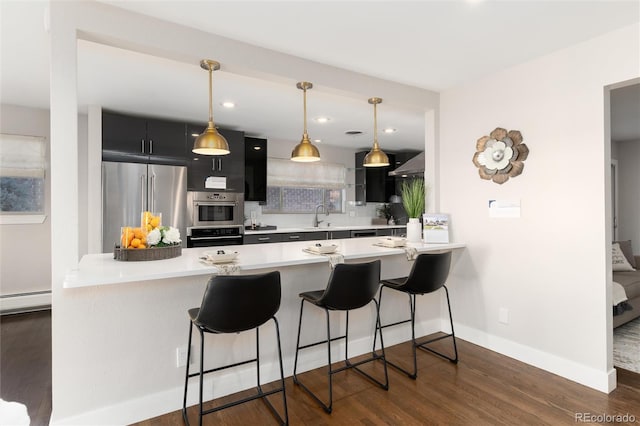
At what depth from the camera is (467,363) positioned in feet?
9.42

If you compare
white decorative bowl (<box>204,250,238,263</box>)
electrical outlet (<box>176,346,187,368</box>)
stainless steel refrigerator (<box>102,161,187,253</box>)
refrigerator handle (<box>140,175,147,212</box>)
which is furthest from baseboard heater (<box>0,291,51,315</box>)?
white decorative bowl (<box>204,250,238,263</box>)

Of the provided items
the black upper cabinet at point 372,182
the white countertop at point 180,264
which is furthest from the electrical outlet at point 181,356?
the black upper cabinet at point 372,182

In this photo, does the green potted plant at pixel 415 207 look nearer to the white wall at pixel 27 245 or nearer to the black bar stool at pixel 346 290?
the black bar stool at pixel 346 290

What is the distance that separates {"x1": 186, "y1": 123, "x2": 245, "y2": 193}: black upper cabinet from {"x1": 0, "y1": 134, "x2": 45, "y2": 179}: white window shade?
5.65 feet

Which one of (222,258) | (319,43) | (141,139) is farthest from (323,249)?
(141,139)

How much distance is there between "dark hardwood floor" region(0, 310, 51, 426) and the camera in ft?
7.55

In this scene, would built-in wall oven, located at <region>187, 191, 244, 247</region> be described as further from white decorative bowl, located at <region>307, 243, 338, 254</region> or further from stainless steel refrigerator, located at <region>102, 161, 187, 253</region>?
white decorative bowl, located at <region>307, 243, 338, 254</region>

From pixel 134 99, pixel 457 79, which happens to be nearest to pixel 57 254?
pixel 134 99

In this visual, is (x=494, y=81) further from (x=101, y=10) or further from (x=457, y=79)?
(x=101, y=10)

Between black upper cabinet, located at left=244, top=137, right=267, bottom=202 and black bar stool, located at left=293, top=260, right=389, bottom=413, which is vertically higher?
black upper cabinet, located at left=244, top=137, right=267, bottom=202

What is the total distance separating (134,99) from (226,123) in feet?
3.89

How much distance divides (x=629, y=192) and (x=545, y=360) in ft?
16.0

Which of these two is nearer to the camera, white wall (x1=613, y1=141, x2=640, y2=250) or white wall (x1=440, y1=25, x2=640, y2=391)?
white wall (x1=440, y1=25, x2=640, y2=391)

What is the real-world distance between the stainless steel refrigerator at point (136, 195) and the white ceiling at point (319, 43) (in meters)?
0.68
